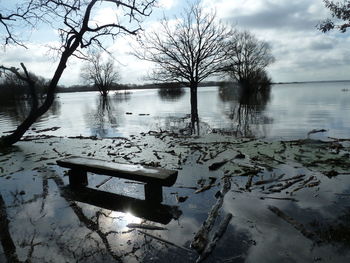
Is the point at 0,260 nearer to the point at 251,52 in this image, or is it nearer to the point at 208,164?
the point at 208,164

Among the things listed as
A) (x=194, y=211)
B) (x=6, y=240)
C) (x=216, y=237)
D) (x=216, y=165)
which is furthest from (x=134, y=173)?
(x=216, y=165)

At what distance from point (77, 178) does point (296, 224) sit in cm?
438

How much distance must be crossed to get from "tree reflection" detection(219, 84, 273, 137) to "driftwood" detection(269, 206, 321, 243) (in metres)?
7.26

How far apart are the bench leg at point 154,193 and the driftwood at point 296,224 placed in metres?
1.94

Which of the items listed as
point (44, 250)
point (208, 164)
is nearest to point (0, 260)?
point (44, 250)

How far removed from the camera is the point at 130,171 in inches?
171

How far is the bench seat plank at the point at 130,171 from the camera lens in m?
4.14

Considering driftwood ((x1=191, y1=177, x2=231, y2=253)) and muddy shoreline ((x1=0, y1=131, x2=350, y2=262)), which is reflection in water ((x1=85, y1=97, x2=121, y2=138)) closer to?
muddy shoreline ((x1=0, y1=131, x2=350, y2=262))

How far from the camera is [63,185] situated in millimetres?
5430

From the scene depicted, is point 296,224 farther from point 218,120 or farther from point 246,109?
point 246,109

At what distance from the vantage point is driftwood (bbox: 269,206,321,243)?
3175mm

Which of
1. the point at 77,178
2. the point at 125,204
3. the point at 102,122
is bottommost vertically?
the point at 102,122

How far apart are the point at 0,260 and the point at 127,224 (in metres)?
1.63

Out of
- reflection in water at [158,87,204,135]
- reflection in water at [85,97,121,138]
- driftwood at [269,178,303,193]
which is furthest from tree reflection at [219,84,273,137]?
reflection in water at [85,97,121,138]
